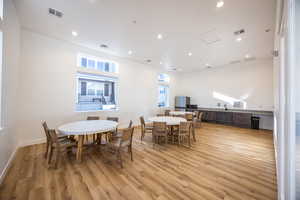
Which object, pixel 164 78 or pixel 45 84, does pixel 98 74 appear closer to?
pixel 45 84

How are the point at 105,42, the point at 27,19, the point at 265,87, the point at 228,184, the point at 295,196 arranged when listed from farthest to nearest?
1. the point at 265,87
2. the point at 105,42
3. the point at 27,19
4. the point at 228,184
5. the point at 295,196

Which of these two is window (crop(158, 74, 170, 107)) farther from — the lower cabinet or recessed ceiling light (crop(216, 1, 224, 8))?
recessed ceiling light (crop(216, 1, 224, 8))

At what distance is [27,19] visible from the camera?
3182 mm

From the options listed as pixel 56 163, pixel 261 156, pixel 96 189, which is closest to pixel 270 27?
pixel 261 156

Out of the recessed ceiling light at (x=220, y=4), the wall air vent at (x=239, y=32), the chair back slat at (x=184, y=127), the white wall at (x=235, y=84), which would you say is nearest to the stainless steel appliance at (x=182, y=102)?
the white wall at (x=235, y=84)

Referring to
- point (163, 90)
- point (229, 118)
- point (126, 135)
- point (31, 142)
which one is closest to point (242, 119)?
point (229, 118)

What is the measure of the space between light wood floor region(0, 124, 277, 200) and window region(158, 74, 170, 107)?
5.33 m

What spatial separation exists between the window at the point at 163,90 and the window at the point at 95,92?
3.37 m

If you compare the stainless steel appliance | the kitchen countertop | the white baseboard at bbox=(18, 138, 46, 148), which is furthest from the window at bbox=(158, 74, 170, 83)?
the white baseboard at bbox=(18, 138, 46, 148)

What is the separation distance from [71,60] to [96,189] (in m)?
4.37

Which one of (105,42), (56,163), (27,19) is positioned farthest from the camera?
(105,42)

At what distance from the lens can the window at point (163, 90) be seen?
8.39 meters

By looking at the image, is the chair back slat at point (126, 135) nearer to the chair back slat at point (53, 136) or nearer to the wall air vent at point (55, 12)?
the chair back slat at point (53, 136)

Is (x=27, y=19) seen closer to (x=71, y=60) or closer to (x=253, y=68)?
(x=71, y=60)
